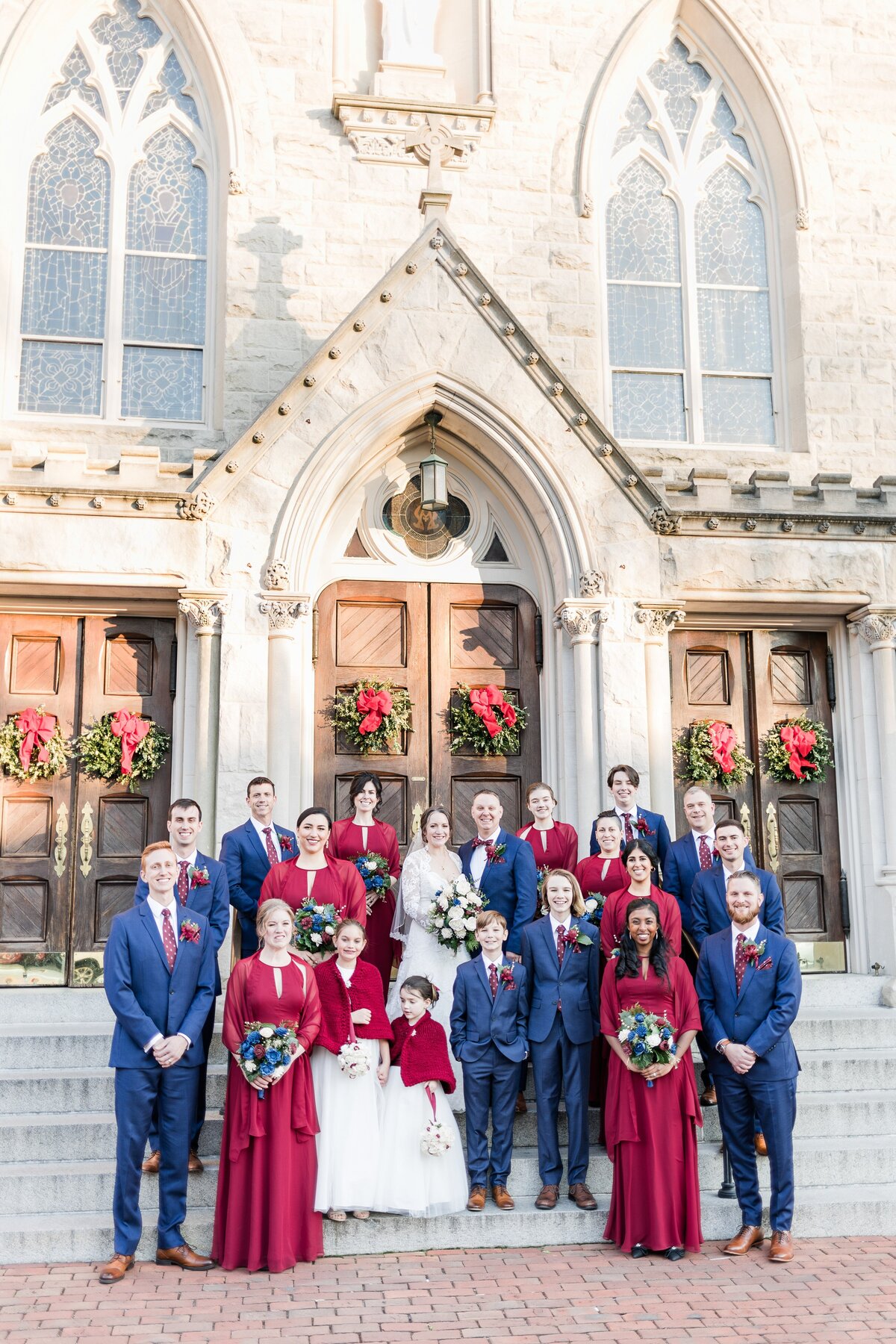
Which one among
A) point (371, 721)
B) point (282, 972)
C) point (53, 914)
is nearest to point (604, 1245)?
point (282, 972)

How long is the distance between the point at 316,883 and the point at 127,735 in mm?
3028

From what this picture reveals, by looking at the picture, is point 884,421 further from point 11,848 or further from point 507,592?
point 11,848

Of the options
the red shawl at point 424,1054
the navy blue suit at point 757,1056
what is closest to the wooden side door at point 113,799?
the red shawl at point 424,1054

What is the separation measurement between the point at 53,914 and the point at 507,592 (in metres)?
4.49

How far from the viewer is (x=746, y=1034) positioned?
6.60m

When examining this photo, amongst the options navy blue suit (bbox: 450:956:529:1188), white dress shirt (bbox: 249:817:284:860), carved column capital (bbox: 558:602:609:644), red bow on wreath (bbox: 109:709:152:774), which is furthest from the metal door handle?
red bow on wreath (bbox: 109:709:152:774)

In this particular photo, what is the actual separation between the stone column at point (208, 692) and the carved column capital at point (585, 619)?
2.67 meters

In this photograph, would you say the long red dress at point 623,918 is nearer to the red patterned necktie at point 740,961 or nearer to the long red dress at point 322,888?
the red patterned necktie at point 740,961

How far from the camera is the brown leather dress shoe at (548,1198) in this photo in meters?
6.57

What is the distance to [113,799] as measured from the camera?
9.90m

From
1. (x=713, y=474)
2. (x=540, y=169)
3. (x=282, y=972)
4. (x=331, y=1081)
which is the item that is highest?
(x=540, y=169)

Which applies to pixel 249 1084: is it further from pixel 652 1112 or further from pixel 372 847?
pixel 372 847

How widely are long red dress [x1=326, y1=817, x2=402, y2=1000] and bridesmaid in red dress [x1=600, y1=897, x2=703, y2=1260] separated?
6.30 ft

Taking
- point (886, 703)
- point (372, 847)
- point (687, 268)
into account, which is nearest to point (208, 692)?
point (372, 847)
